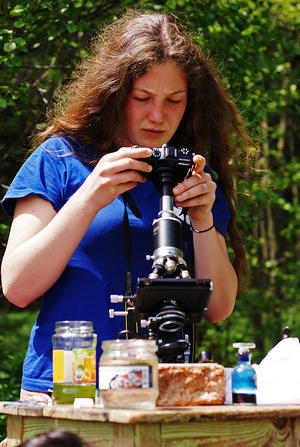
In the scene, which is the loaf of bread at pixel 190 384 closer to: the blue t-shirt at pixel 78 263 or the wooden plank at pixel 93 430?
the wooden plank at pixel 93 430

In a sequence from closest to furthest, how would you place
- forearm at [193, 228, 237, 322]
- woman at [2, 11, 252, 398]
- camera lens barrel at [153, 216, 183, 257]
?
1. camera lens barrel at [153, 216, 183, 257]
2. woman at [2, 11, 252, 398]
3. forearm at [193, 228, 237, 322]

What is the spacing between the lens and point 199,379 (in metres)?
1.63

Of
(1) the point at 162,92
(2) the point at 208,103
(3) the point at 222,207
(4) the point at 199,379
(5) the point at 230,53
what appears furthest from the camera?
(5) the point at 230,53

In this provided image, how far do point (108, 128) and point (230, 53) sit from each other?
2270 mm

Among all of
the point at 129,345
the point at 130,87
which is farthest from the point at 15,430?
the point at 130,87

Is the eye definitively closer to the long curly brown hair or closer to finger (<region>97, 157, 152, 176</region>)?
the long curly brown hair

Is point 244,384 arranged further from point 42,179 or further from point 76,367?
point 42,179

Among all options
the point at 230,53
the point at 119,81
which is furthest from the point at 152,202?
the point at 230,53

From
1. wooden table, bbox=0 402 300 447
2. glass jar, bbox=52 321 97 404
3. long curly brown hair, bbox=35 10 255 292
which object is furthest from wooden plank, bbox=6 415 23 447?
long curly brown hair, bbox=35 10 255 292

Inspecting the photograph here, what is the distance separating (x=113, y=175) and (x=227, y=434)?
0.81m

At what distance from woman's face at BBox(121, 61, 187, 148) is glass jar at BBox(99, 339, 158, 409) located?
3.67 feet

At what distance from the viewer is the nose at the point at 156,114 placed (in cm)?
238

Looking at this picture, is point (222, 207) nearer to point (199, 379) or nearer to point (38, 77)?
point (199, 379)

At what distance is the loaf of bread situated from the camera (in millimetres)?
1591
